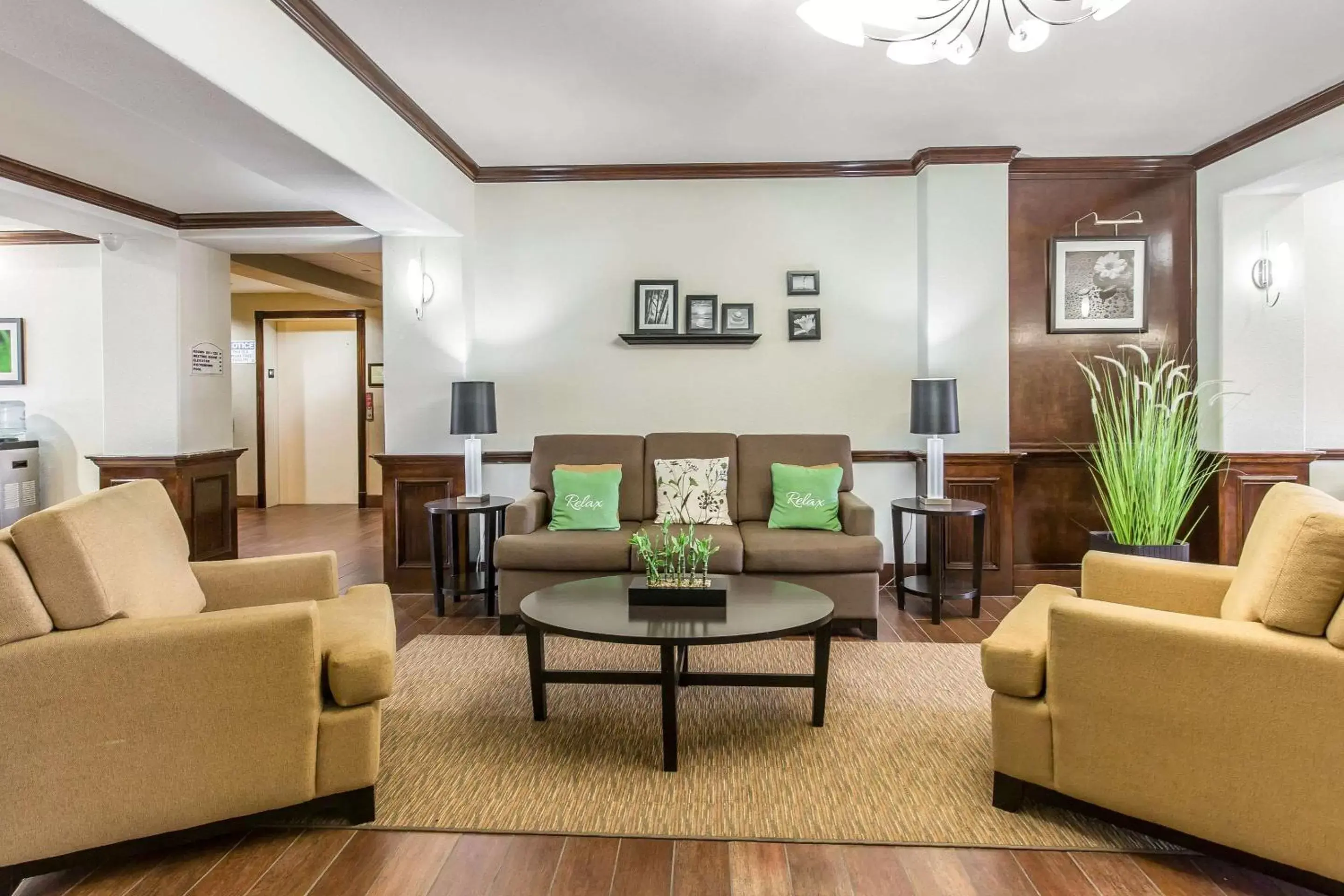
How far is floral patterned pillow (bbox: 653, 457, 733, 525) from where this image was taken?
4.27 m

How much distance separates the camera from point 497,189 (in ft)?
16.3

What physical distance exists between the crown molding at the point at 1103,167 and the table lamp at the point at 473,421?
11.4 feet

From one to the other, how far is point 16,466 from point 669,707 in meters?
5.91

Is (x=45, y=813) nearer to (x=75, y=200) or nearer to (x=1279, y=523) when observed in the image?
(x=1279, y=523)

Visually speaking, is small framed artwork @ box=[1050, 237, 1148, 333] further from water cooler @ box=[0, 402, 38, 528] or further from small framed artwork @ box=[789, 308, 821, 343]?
water cooler @ box=[0, 402, 38, 528]

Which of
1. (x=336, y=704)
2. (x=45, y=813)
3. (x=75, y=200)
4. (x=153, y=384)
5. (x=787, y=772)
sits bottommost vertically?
(x=787, y=772)

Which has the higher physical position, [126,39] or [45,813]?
[126,39]

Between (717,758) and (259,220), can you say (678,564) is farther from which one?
(259,220)

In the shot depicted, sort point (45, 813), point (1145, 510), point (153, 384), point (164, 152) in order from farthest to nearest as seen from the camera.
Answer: point (153, 384) → point (164, 152) → point (1145, 510) → point (45, 813)

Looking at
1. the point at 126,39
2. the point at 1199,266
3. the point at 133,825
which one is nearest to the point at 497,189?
the point at 126,39

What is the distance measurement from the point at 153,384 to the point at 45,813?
4.36m

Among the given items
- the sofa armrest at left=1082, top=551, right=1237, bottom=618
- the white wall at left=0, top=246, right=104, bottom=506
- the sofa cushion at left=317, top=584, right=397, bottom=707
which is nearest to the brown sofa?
the sofa armrest at left=1082, top=551, right=1237, bottom=618

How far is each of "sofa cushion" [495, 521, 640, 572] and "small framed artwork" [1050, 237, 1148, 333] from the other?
10.2 ft

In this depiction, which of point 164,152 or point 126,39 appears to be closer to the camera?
point 126,39
